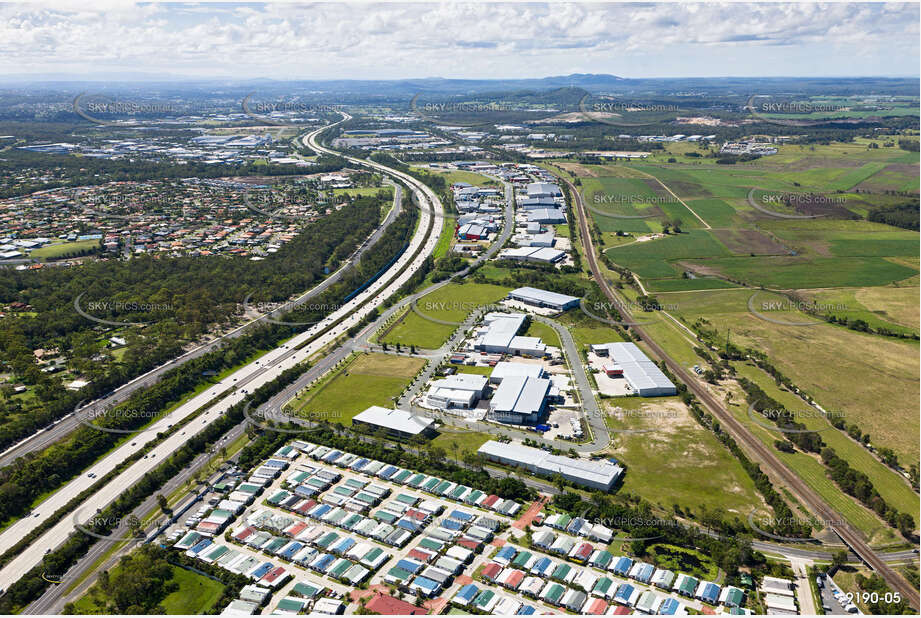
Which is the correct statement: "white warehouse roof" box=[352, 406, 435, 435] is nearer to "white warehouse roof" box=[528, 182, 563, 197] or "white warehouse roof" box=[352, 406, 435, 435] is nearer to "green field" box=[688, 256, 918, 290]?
"green field" box=[688, 256, 918, 290]

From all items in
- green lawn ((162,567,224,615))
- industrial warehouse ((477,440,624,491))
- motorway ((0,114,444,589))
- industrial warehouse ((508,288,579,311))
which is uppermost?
industrial warehouse ((508,288,579,311))

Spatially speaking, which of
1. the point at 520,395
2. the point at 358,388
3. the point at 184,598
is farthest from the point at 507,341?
the point at 184,598

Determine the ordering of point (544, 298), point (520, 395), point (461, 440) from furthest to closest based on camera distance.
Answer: point (544, 298) < point (520, 395) < point (461, 440)

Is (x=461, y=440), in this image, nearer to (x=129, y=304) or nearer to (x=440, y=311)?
(x=440, y=311)

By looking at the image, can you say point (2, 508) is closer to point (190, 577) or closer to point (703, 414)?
point (190, 577)

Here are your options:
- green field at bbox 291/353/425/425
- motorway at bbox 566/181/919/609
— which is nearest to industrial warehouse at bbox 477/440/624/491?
motorway at bbox 566/181/919/609
